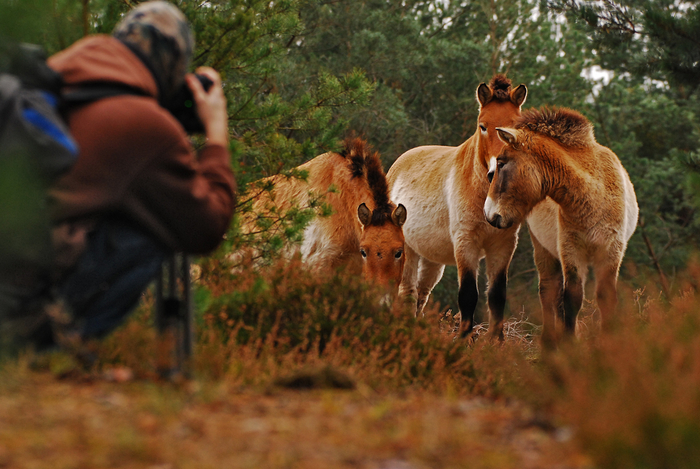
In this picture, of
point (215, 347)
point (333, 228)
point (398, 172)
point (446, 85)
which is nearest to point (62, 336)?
point (215, 347)

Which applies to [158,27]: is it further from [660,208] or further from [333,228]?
[660,208]

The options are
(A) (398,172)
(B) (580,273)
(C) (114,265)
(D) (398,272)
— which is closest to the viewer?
(C) (114,265)

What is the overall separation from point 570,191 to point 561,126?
809mm

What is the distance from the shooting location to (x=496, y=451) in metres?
2.40

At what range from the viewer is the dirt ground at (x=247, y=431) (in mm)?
2277

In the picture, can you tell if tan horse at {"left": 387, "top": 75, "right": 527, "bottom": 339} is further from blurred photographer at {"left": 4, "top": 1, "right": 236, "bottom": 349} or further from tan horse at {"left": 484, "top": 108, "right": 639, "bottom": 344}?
blurred photographer at {"left": 4, "top": 1, "right": 236, "bottom": 349}

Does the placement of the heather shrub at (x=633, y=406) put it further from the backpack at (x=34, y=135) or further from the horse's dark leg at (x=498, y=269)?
the horse's dark leg at (x=498, y=269)

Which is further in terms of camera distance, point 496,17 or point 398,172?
point 496,17

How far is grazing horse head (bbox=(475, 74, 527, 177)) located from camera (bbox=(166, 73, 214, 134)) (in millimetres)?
5607

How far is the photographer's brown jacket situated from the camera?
9.86 feet

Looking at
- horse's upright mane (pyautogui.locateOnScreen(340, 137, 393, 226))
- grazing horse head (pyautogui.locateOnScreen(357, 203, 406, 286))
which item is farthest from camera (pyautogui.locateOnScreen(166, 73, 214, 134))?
horse's upright mane (pyautogui.locateOnScreen(340, 137, 393, 226))

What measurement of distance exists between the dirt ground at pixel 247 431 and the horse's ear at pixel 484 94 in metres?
6.52

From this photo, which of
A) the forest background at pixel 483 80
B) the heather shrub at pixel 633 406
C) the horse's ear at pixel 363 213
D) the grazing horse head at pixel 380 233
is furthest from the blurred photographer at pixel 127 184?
the forest background at pixel 483 80

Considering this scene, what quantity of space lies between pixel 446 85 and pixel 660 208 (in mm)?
7147
